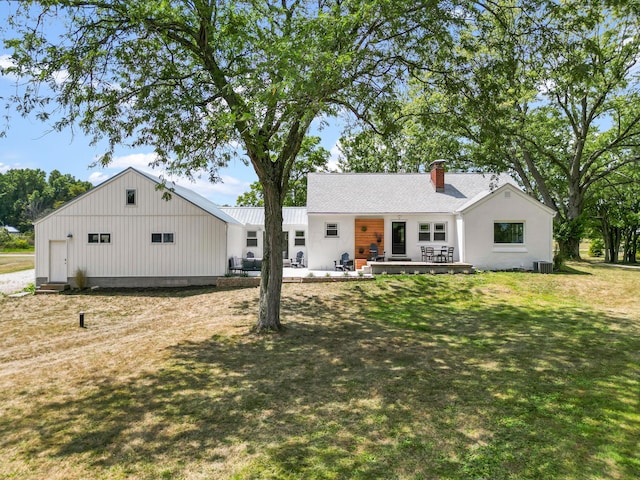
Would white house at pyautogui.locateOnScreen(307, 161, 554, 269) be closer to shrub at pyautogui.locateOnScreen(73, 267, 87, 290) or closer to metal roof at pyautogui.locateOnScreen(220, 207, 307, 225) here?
metal roof at pyautogui.locateOnScreen(220, 207, 307, 225)

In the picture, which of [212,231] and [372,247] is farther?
[372,247]

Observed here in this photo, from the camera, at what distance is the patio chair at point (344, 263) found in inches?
793

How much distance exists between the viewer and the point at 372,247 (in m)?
20.9

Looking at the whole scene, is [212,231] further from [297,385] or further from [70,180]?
[70,180]

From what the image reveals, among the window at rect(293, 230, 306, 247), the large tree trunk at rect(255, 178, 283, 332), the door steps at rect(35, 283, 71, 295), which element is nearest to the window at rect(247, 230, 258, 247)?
the window at rect(293, 230, 306, 247)

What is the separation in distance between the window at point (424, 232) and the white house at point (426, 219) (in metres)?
0.02

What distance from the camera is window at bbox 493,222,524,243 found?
1958cm

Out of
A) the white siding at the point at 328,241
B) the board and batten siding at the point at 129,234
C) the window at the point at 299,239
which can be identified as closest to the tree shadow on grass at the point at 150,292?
the board and batten siding at the point at 129,234

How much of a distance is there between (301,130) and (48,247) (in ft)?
54.3

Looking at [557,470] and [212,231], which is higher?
[212,231]

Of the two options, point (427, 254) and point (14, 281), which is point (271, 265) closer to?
point (427, 254)

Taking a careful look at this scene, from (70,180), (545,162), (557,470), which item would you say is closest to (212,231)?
(557,470)

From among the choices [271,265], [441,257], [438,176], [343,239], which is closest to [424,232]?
[441,257]

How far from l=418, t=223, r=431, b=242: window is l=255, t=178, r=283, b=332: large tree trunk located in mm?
12878
